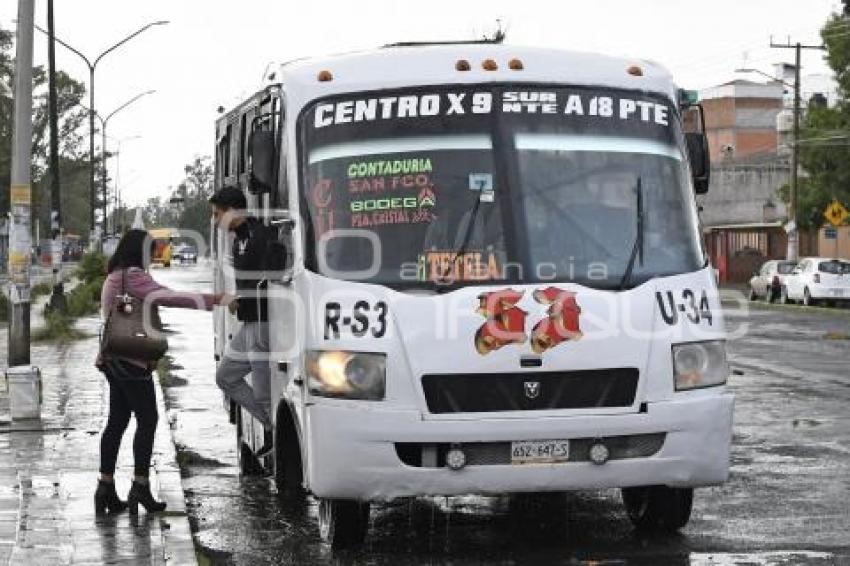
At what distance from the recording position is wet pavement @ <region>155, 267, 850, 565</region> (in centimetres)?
825

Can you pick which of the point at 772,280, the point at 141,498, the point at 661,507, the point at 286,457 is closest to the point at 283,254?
the point at 286,457

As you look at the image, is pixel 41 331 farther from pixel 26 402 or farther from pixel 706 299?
pixel 706 299

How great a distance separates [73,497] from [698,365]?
4.04 meters

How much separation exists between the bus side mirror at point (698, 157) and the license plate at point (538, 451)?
6.23 feet

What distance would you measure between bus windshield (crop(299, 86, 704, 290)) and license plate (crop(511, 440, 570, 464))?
83 cm

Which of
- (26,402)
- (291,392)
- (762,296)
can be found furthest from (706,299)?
(762,296)

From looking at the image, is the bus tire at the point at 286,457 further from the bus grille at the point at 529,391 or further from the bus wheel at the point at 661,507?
the bus wheel at the point at 661,507

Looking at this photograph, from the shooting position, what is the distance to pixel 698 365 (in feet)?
26.3

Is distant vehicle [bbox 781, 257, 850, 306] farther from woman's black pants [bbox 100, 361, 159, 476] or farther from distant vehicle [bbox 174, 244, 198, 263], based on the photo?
distant vehicle [bbox 174, 244, 198, 263]

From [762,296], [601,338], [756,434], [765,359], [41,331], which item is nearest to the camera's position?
[601,338]

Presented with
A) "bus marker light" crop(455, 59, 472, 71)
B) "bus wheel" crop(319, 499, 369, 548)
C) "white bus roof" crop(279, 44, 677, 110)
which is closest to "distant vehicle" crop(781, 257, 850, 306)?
"white bus roof" crop(279, 44, 677, 110)

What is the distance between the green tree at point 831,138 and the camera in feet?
170

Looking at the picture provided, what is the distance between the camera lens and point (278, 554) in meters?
8.48

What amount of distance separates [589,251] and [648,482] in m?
1.23
